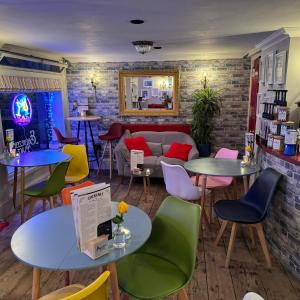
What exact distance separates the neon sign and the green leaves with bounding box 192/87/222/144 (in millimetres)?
2925

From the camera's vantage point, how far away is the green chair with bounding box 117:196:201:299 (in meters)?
1.68

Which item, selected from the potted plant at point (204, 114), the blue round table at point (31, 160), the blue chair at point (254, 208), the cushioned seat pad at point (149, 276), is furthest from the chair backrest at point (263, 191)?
the potted plant at point (204, 114)

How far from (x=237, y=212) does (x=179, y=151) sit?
2442mm

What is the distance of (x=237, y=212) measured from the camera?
2.75 metres

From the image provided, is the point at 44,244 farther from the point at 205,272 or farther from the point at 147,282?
the point at 205,272

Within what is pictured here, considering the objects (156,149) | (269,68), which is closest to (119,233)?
(269,68)

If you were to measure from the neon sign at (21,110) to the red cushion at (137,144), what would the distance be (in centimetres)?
174

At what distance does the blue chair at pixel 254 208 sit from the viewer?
8.57 feet

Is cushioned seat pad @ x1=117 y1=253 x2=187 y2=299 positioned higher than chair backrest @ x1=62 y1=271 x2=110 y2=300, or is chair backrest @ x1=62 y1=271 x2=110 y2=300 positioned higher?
chair backrest @ x1=62 y1=271 x2=110 y2=300

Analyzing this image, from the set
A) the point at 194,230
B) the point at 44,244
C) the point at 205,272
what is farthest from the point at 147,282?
the point at 205,272

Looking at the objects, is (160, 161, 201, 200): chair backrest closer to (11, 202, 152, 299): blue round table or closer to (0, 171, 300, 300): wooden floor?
(0, 171, 300, 300): wooden floor

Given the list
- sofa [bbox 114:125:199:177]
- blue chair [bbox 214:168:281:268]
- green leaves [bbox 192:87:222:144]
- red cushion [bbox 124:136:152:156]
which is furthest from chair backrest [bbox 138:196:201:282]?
green leaves [bbox 192:87:222:144]

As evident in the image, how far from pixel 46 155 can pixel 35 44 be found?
1598 mm

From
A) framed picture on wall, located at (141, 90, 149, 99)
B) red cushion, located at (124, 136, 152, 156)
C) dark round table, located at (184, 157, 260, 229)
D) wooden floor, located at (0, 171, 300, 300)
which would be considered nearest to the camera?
wooden floor, located at (0, 171, 300, 300)
